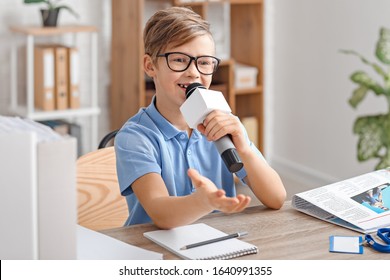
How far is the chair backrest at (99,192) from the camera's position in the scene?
190cm

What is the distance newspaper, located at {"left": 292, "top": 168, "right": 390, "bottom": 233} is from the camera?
1.57 m

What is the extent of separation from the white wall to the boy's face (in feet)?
7.89

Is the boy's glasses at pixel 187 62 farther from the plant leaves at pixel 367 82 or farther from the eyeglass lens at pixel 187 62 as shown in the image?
the plant leaves at pixel 367 82

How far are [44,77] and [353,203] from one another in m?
2.38

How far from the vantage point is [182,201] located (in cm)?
144

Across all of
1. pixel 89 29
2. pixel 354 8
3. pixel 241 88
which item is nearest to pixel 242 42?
pixel 241 88

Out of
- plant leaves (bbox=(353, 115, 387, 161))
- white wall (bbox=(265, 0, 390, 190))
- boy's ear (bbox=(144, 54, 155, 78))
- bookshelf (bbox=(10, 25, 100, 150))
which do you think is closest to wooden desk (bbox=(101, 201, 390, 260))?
boy's ear (bbox=(144, 54, 155, 78))

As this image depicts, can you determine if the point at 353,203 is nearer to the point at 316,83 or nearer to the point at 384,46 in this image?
the point at 384,46

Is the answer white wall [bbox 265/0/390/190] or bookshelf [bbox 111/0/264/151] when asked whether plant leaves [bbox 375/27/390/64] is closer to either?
white wall [bbox 265/0/390/190]

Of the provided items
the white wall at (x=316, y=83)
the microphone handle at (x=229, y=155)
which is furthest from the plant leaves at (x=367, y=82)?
the microphone handle at (x=229, y=155)

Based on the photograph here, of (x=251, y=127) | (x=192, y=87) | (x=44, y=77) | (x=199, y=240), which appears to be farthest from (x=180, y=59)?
(x=251, y=127)

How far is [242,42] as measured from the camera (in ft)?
14.7

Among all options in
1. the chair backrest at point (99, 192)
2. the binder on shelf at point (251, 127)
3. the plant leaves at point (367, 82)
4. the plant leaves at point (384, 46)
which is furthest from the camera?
the binder on shelf at point (251, 127)

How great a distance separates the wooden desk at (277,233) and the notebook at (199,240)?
15mm
